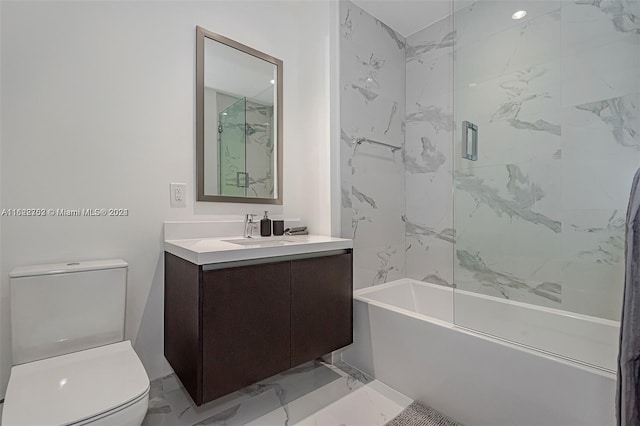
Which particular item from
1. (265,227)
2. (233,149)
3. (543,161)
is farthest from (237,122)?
(543,161)

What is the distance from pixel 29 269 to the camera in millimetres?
1254

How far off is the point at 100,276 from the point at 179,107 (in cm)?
98

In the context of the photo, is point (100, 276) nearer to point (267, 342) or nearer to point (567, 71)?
point (267, 342)

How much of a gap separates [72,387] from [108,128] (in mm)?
1153

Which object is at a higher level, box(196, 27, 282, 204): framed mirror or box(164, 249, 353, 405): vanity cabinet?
box(196, 27, 282, 204): framed mirror

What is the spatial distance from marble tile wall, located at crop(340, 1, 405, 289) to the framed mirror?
0.50m

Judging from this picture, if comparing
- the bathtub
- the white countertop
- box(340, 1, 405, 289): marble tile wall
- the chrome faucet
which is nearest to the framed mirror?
the chrome faucet

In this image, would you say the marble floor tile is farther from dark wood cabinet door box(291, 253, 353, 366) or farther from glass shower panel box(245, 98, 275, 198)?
glass shower panel box(245, 98, 275, 198)

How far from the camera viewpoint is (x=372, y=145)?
2242 mm

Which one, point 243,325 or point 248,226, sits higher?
point 248,226

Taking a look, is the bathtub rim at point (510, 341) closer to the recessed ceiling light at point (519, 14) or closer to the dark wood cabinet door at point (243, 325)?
the dark wood cabinet door at point (243, 325)

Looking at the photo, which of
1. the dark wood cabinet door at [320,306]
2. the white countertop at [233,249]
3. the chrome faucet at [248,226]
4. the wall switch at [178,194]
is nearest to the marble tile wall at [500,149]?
the dark wood cabinet door at [320,306]

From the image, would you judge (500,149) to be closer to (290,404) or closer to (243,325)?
(243,325)

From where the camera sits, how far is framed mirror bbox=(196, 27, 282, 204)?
1.82 meters
